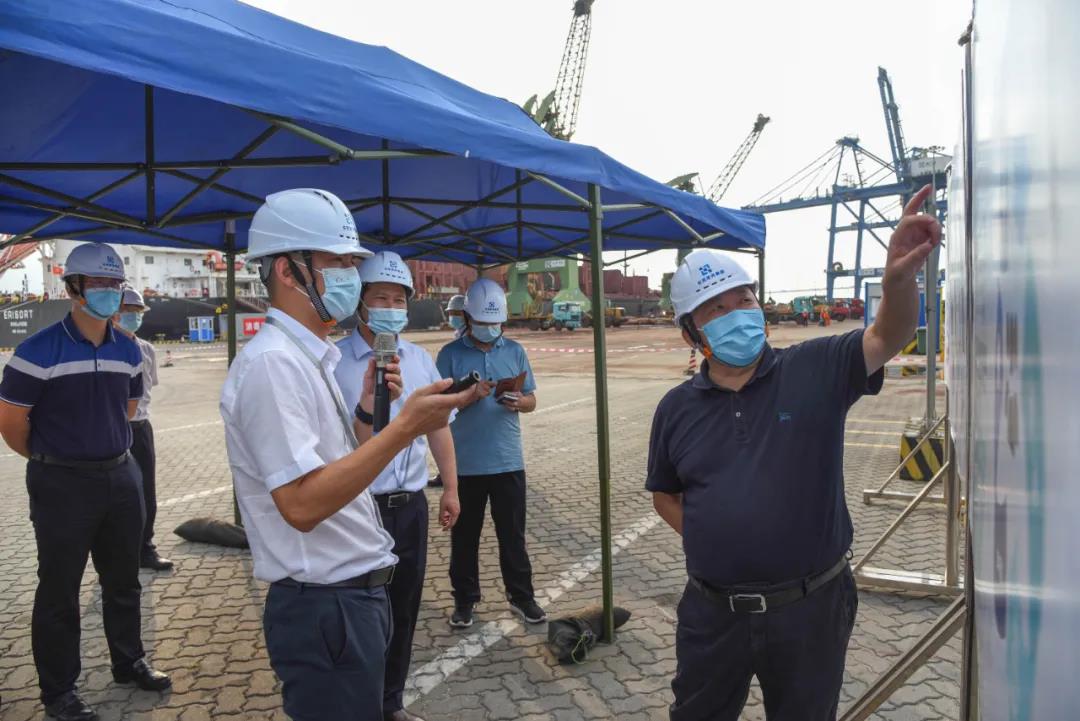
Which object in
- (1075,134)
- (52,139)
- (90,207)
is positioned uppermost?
(52,139)

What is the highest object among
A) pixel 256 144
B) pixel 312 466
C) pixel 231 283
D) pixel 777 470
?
pixel 256 144

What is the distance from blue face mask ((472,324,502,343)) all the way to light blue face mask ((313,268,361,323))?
2.13 metres

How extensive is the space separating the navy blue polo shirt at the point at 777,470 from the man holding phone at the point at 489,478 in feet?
6.40

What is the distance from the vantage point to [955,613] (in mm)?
2391

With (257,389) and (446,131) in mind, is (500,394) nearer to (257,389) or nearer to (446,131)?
(446,131)

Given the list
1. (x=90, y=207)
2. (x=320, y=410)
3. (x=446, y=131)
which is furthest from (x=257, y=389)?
(x=90, y=207)

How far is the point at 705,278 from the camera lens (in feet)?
7.43

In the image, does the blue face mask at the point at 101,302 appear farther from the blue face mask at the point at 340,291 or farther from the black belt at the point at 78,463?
the blue face mask at the point at 340,291

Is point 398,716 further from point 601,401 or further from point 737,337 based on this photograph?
point 737,337

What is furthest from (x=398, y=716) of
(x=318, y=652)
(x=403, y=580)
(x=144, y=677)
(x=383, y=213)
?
(x=383, y=213)

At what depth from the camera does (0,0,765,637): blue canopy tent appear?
2.15m

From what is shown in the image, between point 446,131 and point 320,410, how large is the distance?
4.83 ft

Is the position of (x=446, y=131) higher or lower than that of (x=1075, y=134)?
higher

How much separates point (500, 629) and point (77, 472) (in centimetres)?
229
